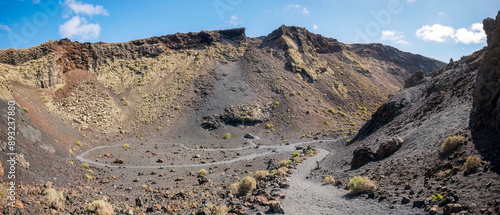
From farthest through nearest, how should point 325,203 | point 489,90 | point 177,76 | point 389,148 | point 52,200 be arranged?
point 177,76
point 389,148
point 489,90
point 325,203
point 52,200

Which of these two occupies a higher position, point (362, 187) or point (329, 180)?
point (362, 187)

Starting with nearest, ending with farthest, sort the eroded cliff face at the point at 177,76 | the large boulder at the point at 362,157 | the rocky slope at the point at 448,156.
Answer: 1. the rocky slope at the point at 448,156
2. the large boulder at the point at 362,157
3. the eroded cliff face at the point at 177,76

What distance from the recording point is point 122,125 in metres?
45.0

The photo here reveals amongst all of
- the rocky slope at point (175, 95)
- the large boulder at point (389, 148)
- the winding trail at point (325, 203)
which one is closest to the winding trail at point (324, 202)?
the winding trail at point (325, 203)

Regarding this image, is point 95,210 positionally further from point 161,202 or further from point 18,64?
point 18,64

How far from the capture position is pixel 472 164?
33.2 ft

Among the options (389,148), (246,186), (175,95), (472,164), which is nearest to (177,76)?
(175,95)

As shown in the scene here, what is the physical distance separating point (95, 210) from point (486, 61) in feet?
68.2

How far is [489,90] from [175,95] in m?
51.9

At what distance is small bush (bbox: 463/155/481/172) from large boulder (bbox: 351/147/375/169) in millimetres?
7682

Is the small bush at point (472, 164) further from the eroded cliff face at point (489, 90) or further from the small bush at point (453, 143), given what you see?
the eroded cliff face at point (489, 90)

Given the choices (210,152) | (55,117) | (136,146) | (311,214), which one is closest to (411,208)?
(311,214)

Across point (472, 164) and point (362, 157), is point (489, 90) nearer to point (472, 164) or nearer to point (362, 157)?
point (472, 164)

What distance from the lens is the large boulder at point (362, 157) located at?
18.0 m
